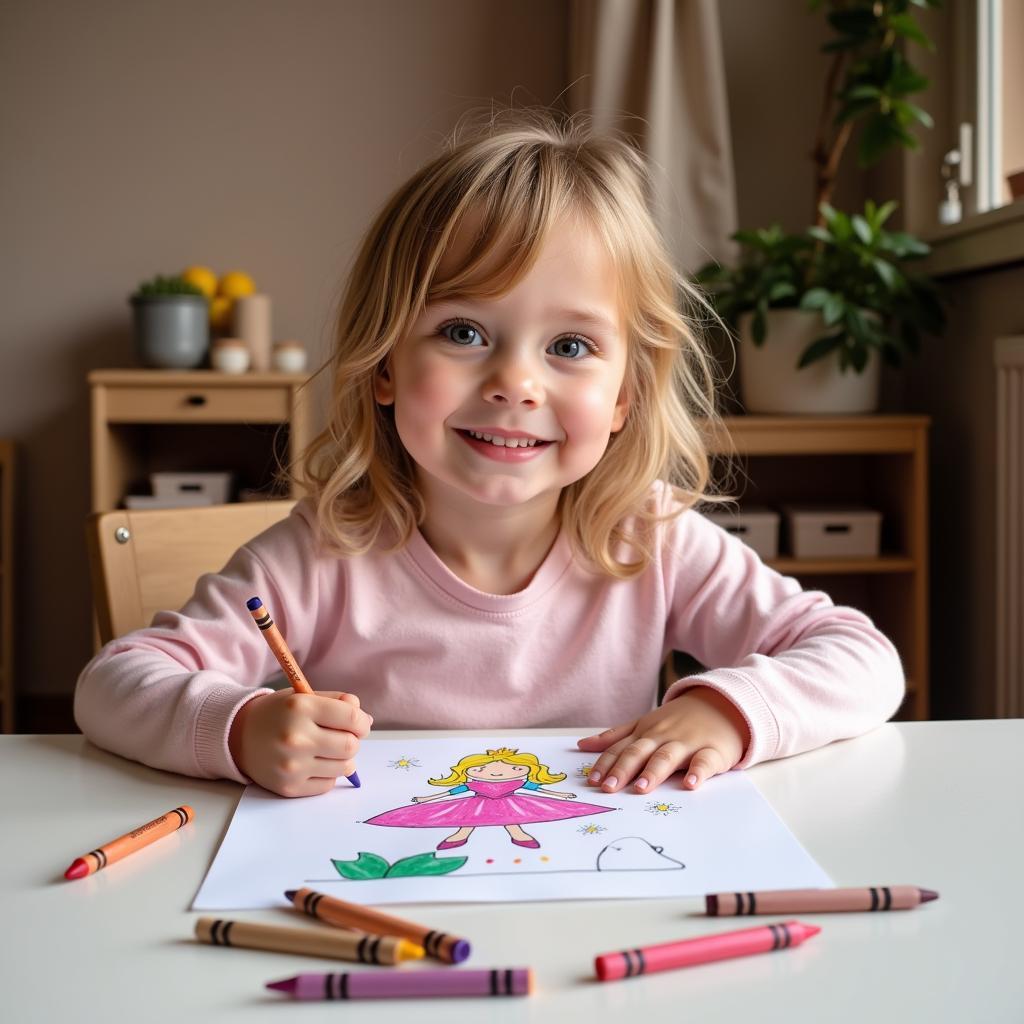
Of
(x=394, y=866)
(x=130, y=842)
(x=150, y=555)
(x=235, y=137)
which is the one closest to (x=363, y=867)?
(x=394, y=866)

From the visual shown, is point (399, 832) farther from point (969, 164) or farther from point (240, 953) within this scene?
point (969, 164)

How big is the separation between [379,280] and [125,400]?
169cm

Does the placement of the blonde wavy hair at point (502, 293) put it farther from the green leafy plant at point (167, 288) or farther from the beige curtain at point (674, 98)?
the green leafy plant at point (167, 288)

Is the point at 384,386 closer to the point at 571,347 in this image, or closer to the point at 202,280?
the point at 571,347

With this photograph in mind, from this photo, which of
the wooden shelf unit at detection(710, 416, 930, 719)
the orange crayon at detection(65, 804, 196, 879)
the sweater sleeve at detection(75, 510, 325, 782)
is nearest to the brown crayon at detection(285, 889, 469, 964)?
the orange crayon at detection(65, 804, 196, 879)

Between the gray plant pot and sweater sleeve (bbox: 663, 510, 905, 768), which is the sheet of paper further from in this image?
the gray plant pot

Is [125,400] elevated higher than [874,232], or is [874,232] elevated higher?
[874,232]

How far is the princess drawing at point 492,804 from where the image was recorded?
0.66 meters

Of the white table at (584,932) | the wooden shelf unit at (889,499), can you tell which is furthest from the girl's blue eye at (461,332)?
the wooden shelf unit at (889,499)

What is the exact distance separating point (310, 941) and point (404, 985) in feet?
0.18

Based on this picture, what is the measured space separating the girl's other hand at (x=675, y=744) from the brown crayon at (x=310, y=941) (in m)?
0.26

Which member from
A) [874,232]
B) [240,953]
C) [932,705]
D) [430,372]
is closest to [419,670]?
[430,372]

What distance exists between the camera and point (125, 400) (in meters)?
2.57

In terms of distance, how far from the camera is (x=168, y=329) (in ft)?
8.62
